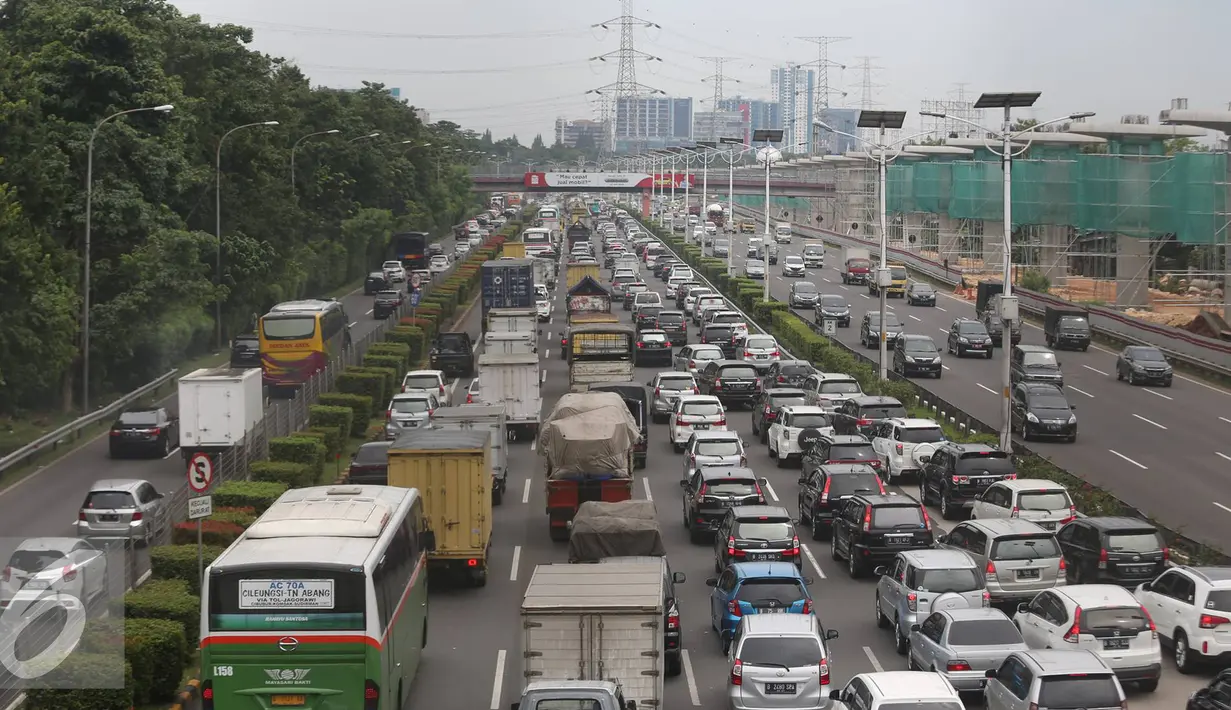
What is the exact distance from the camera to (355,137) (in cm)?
10131

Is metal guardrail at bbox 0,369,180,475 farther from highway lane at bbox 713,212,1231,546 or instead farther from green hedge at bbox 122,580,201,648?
highway lane at bbox 713,212,1231,546

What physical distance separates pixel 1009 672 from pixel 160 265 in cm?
3978

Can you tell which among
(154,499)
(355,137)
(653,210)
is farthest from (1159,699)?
(653,210)

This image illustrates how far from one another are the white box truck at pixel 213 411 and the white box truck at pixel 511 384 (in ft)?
20.8

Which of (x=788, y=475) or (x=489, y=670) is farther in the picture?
(x=788, y=475)

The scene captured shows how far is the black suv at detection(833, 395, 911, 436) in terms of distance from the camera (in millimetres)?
38312

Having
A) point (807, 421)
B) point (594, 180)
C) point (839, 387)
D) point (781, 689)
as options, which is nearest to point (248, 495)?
point (781, 689)

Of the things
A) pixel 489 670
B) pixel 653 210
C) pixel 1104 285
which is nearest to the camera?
pixel 489 670

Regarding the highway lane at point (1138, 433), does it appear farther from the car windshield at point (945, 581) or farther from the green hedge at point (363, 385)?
the green hedge at point (363, 385)

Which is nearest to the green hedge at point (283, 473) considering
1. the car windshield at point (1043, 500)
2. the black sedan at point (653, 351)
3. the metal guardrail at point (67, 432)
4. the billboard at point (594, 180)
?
the metal guardrail at point (67, 432)

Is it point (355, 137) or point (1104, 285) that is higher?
point (355, 137)

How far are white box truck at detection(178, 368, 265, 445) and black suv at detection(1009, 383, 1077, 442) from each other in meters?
20.2

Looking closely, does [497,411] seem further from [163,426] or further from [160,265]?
[160,265]

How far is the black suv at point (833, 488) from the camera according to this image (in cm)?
2967
